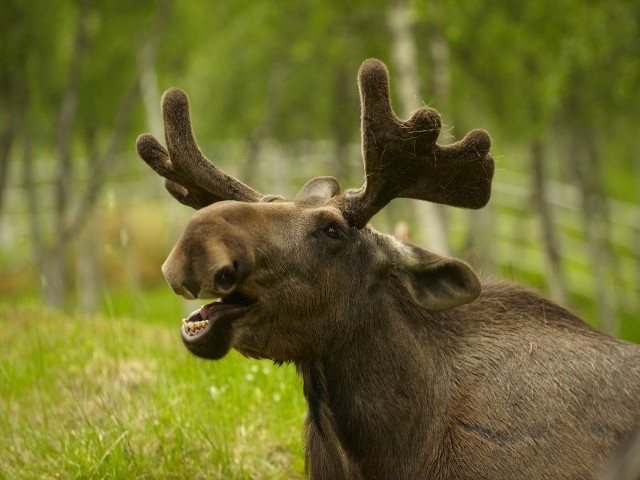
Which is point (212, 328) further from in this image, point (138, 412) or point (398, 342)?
point (138, 412)

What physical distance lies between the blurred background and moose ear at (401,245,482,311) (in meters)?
9.64

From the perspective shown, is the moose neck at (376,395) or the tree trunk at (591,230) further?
the tree trunk at (591,230)

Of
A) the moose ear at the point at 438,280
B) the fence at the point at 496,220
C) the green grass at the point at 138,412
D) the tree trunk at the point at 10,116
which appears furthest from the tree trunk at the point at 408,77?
the moose ear at the point at 438,280

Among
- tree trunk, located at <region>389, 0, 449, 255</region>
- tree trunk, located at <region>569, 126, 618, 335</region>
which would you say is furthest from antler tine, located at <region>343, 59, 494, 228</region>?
tree trunk, located at <region>569, 126, 618, 335</region>

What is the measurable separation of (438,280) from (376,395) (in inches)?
27.3

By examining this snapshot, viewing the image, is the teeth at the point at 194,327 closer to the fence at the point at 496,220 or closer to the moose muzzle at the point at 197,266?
the moose muzzle at the point at 197,266

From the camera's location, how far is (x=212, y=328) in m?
4.89

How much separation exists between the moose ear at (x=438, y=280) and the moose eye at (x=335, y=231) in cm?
39

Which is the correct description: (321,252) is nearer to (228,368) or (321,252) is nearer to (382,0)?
(228,368)

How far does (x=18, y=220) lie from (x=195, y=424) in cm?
3541

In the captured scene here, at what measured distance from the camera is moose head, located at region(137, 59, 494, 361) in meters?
4.96

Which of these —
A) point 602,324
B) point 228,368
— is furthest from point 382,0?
point 228,368

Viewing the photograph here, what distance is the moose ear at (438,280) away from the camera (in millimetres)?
5348

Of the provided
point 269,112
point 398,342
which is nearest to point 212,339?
point 398,342
